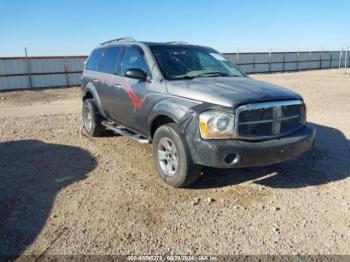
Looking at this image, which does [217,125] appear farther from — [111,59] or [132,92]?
[111,59]

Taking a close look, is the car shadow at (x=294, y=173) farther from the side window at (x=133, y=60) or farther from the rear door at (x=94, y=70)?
the rear door at (x=94, y=70)

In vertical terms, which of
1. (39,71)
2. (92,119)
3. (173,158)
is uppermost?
(39,71)

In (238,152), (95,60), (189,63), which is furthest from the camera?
(95,60)

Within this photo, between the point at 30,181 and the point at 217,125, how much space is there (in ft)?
9.28

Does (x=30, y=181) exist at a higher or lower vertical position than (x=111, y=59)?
lower

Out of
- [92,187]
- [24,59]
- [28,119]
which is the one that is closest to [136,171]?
[92,187]

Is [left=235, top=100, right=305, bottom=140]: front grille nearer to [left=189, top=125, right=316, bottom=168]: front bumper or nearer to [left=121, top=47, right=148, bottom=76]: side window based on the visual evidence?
[left=189, top=125, right=316, bottom=168]: front bumper

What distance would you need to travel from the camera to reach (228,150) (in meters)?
3.73

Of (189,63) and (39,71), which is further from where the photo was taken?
(39,71)

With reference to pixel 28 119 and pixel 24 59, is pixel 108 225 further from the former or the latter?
pixel 24 59

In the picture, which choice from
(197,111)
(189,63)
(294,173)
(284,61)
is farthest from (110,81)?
(284,61)

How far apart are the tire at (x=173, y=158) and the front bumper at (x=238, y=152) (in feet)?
0.53

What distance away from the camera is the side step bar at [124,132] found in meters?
5.10

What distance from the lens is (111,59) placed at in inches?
239
